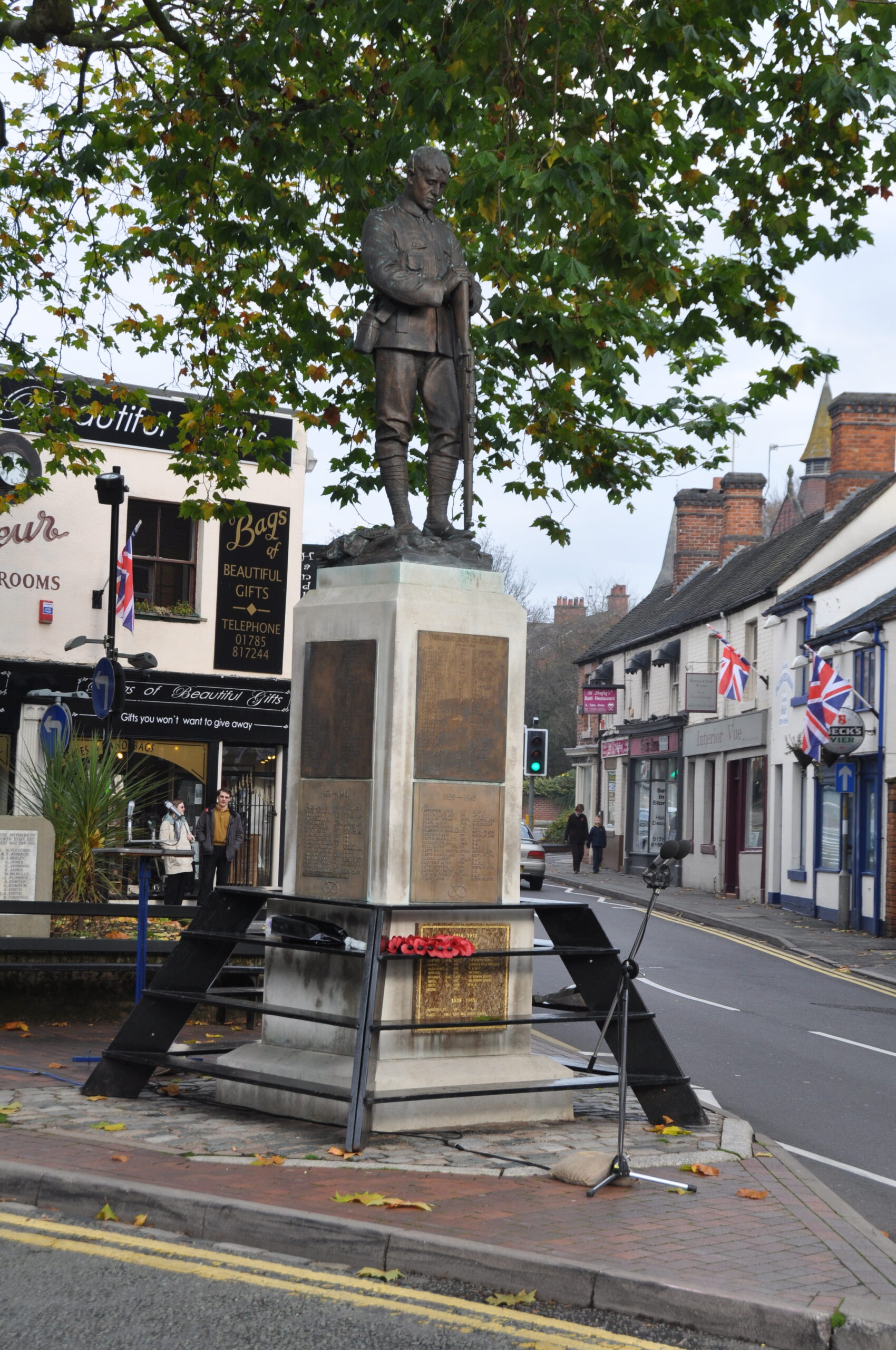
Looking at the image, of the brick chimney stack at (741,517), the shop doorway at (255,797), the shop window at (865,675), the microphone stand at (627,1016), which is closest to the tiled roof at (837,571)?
the shop window at (865,675)

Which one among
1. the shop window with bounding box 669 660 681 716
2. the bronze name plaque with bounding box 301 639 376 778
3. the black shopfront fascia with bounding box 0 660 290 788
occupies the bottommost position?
the bronze name plaque with bounding box 301 639 376 778

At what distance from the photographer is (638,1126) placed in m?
8.23

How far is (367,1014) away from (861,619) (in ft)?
74.6

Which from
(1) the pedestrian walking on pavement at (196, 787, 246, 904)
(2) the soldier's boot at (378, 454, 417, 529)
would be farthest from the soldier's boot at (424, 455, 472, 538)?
(1) the pedestrian walking on pavement at (196, 787, 246, 904)

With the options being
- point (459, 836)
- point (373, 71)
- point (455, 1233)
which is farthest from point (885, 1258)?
point (373, 71)

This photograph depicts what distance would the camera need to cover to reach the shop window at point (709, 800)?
40156 mm

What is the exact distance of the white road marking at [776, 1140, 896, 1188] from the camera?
798 cm

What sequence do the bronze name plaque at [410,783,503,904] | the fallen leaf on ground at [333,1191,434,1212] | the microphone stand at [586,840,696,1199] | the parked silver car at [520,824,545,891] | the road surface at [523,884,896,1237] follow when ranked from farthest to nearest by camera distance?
the parked silver car at [520,824,545,891], the road surface at [523,884,896,1237], the bronze name plaque at [410,783,503,904], the microphone stand at [586,840,696,1199], the fallen leaf on ground at [333,1191,434,1212]

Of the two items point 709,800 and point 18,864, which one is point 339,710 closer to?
point 18,864

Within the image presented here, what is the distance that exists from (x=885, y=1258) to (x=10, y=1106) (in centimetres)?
471

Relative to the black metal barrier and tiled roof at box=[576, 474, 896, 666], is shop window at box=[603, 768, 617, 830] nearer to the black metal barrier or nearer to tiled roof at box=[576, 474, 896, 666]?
tiled roof at box=[576, 474, 896, 666]

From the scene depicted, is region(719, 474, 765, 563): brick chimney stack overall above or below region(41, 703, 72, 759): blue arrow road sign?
above

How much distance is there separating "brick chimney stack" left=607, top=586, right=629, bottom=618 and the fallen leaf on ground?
69.4 m

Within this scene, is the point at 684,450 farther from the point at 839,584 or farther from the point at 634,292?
the point at 839,584
